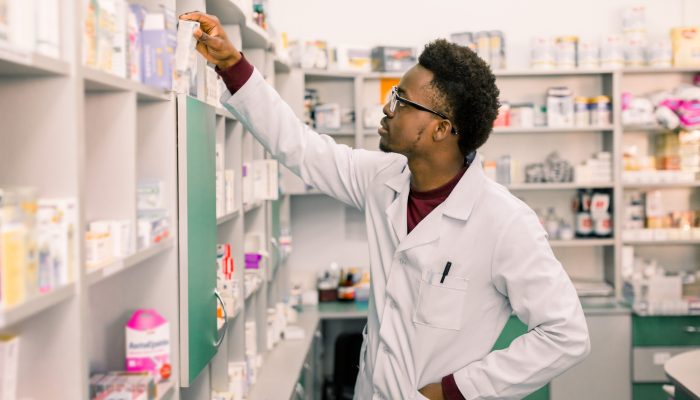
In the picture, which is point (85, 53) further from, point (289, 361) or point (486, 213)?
point (289, 361)

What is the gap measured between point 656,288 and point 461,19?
242cm

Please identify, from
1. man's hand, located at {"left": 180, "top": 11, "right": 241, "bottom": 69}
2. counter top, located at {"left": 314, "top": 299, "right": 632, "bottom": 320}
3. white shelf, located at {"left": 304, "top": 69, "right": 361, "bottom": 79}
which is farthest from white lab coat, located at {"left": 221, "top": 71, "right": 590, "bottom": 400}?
white shelf, located at {"left": 304, "top": 69, "right": 361, "bottom": 79}

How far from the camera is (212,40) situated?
2.00 m

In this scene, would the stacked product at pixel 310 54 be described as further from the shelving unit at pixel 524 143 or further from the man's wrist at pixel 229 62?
the man's wrist at pixel 229 62

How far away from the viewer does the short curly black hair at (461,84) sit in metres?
2.13

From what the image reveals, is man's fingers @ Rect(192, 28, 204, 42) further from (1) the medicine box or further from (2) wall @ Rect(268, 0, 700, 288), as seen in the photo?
(2) wall @ Rect(268, 0, 700, 288)

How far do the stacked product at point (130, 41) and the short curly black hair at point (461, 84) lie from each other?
76 centimetres

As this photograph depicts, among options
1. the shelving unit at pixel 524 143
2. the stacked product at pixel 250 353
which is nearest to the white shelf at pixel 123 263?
the stacked product at pixel 250 353

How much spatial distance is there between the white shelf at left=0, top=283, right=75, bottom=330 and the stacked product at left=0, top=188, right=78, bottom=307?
0.03 feet

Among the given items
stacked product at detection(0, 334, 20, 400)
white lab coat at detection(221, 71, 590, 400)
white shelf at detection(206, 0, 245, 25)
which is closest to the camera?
stacked product at detection(0, 334, 20, 400)

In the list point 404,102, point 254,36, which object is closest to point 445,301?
point 404,102

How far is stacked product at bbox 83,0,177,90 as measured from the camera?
5.22ft

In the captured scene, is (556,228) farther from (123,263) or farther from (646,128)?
(123,263)

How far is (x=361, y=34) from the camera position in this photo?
553 centimetres
